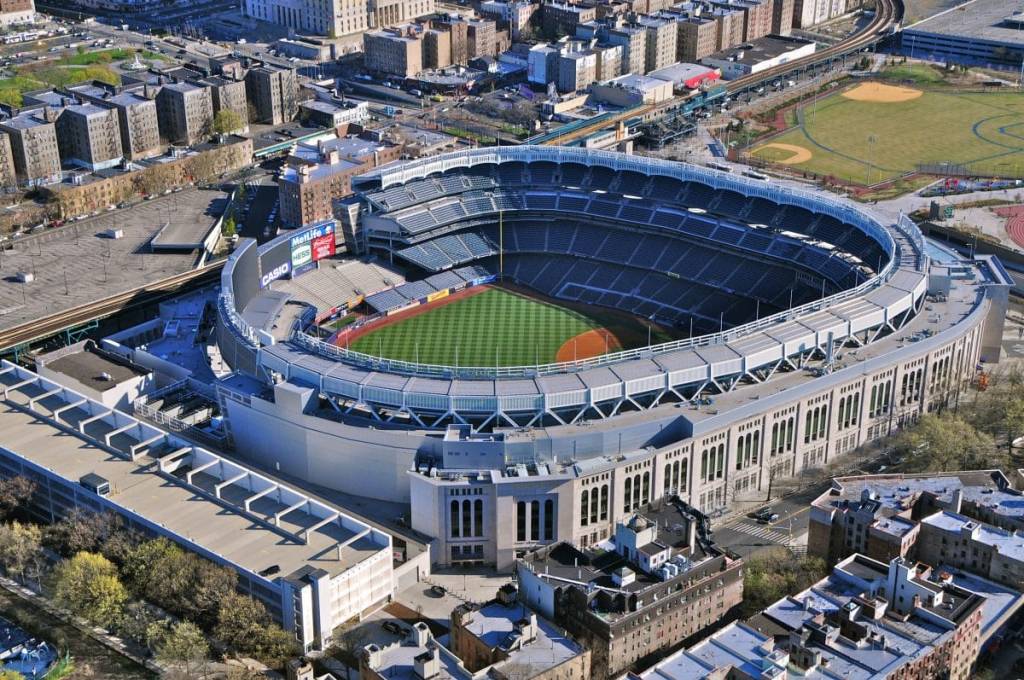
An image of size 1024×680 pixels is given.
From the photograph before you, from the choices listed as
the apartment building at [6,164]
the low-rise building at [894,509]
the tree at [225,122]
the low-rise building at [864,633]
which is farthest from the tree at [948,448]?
the apartment building at [6,164]

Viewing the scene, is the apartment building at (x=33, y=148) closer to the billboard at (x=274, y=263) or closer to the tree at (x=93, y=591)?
Answer: the billboard at (x=274, y=263)

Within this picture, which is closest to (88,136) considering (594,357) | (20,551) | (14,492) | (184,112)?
(184,112)

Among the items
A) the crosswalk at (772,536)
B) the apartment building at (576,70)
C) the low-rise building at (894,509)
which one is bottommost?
the crosswalk at (772,536)

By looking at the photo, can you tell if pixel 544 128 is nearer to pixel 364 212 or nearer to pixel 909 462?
pixel 364 212

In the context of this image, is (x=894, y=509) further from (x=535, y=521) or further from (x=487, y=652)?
(x=487, y=652)

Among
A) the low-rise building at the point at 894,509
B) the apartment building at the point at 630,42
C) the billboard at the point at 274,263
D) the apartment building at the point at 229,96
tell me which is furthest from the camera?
the apartment building at the point at 630,42
